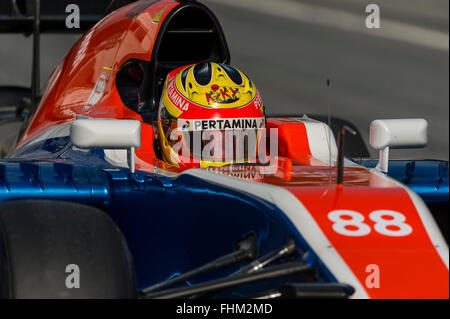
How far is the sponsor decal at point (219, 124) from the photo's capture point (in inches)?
173

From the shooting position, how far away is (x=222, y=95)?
4531 millimetres

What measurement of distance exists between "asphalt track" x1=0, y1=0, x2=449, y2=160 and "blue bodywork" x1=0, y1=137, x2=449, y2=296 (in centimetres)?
582

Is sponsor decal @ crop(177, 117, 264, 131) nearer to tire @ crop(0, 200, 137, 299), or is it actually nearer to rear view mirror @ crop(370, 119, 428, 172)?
rear view mirror @ crop(370, 119, 428, 172)

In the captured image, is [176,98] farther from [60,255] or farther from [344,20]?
[344,20]

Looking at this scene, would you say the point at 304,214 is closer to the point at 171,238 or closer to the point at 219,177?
the point at 219,177

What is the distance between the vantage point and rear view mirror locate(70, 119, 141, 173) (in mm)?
3852

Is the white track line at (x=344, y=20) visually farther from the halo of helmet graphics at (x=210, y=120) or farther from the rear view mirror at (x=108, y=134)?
the rear view mirror at (x=108, y=134)

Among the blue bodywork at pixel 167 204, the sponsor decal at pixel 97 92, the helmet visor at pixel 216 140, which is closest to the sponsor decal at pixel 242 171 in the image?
the blue bodywork at pixel 167 204

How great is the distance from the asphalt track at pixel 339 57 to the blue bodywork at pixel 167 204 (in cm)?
582

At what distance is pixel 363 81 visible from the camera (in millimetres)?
14172

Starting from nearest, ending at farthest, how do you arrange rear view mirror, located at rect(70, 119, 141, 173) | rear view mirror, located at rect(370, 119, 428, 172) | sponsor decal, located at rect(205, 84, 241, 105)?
rear view mirror, located at rect(70, 119, 141, 173) → rear view mirror, located at rect(370, 119, 428, 172) → sponsor decal, located at rect(205, 84, 241, 105)

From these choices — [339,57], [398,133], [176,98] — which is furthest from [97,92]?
[339,57]

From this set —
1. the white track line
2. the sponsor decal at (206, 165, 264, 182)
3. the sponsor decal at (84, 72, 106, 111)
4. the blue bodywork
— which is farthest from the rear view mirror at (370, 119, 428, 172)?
the white track line
